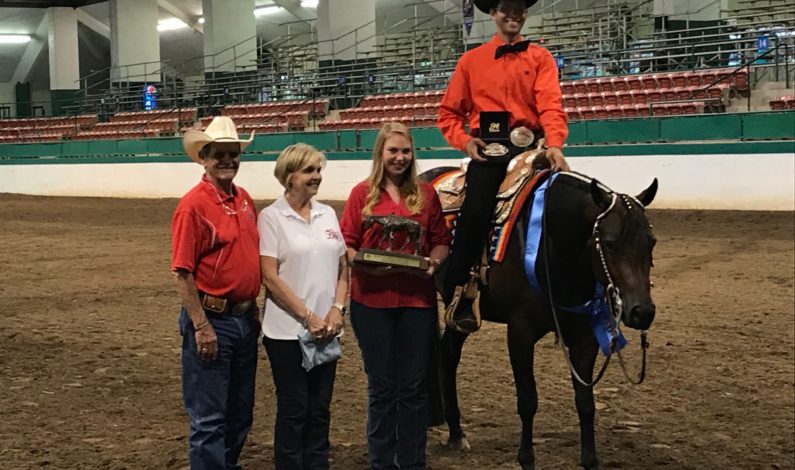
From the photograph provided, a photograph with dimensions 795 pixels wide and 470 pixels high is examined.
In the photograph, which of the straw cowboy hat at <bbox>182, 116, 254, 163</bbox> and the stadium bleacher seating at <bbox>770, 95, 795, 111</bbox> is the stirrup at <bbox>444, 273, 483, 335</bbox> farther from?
the stadium bleacher seating at <bbox>770, 95, 795, 111</bbox>

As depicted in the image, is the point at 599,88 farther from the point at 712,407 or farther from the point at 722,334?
the point at 712,407

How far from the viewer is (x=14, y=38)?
42.9 metres

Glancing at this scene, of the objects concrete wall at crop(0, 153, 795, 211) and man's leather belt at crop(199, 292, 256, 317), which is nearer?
man's leather belt at crop(199, 292, 256, 317)

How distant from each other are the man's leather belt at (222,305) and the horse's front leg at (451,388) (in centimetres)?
164

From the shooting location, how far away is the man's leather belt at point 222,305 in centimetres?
400

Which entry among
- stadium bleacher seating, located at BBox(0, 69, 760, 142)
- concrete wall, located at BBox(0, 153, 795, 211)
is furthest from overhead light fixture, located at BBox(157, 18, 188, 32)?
concrete wall, located at BBox(0, 153, 795, 211)

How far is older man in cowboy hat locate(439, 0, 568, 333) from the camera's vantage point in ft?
15.9

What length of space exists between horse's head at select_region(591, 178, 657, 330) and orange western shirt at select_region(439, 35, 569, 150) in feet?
1.86

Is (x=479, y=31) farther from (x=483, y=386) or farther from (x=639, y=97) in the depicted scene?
(x=483, y=386)

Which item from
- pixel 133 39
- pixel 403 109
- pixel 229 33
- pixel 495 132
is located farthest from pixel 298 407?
pixel 133 39

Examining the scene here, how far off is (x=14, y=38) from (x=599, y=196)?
43.3 metres

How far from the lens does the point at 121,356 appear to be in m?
7.52

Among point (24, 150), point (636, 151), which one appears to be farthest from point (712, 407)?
point (24, 150)

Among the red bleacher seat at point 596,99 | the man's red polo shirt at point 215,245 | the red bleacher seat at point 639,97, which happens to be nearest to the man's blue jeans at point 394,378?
the man's red polo shirt at point 215,245
